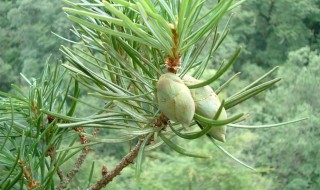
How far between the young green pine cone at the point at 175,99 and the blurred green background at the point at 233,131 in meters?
3.66

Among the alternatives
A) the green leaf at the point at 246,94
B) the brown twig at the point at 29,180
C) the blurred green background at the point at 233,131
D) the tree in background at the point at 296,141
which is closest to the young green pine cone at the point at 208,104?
the green leaf at the point at 246,94

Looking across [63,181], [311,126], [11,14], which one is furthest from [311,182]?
[63,181]

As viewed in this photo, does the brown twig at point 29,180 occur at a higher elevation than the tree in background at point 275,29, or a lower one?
higher

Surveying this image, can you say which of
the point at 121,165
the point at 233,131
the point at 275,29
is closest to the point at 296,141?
the point at 233,131

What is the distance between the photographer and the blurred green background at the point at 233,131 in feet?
13.5

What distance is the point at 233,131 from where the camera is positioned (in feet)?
17.4

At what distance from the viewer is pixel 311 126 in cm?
570

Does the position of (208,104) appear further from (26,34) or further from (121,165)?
(26,34)

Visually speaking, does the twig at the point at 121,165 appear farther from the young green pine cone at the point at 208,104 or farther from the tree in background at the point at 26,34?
the tree in background at the point at 26,34

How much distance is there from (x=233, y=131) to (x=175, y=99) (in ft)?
16.7

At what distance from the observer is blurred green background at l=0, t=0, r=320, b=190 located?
4.12 meters

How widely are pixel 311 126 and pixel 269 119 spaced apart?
2.18 feet

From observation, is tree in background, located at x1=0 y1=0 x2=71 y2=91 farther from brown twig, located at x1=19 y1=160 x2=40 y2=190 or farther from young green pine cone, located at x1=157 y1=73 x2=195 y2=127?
young green pine cone, located at x1=157 y1=73 x2=195 y2=127

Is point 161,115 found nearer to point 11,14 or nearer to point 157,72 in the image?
point 157,72
